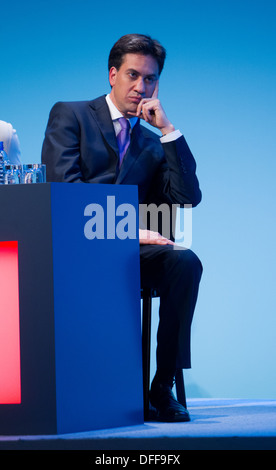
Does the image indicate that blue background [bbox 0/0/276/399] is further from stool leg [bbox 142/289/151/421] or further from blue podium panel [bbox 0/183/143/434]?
blue podium panel [bbox 0/183/143/434]

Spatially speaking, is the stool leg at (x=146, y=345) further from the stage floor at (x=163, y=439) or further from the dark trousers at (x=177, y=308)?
the stage floor at (x=163, y=439)

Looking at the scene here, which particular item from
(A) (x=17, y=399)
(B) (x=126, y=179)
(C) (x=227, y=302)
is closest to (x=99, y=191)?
(B) (x=126, y=179)

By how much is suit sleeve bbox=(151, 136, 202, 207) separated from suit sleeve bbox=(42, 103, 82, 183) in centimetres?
32

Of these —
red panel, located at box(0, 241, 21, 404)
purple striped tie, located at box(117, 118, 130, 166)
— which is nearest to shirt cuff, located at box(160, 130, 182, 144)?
purple striped tie, located at box(117, 118, 130, 166)

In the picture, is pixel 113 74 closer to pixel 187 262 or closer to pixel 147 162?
pixel 147 162

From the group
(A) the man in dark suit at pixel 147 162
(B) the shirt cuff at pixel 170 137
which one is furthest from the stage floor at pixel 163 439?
(B) the shirt cuff at pixel 170 137

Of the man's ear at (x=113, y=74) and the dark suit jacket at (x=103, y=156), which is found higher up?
the man's ear at (x=113, y=74)

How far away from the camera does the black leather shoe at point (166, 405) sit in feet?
7.30

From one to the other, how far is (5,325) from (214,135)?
79.0 inches

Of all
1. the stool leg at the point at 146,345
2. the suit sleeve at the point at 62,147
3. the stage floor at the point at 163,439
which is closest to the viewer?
the stage floor at the point at 163,439

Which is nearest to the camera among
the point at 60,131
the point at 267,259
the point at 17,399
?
the point at 17,399

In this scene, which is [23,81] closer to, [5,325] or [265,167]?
[265,167]

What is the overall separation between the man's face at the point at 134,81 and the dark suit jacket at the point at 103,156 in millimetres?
72

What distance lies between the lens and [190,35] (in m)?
3.78
